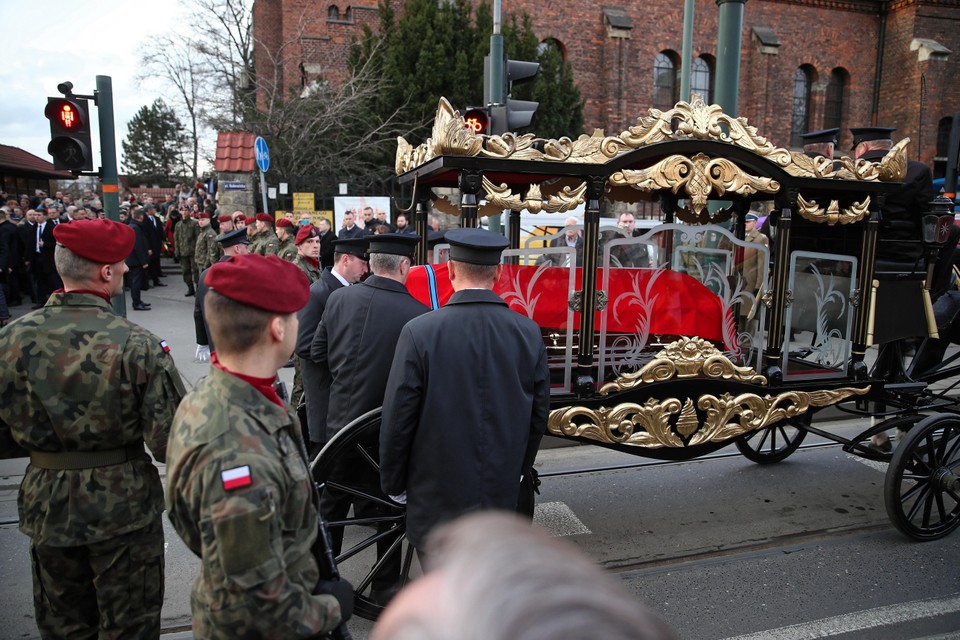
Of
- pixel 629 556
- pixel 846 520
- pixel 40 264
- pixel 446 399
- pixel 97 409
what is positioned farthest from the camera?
pixel 40 264

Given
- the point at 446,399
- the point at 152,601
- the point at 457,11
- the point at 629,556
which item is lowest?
the point at 629,556

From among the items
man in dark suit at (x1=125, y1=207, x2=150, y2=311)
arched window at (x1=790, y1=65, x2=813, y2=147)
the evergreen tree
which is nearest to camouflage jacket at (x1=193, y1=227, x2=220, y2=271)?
man in dark suit at (x1=125, y1=207, x2=150, y2=311)

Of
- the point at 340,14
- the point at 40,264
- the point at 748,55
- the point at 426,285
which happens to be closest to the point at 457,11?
the point at 340,14

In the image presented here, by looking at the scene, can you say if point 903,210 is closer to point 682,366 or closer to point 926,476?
point 926,476

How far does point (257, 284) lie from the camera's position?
1723mm

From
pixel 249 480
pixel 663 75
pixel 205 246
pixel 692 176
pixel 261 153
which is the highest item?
pixel 663 75

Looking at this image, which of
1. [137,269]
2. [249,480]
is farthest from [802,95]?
[249,480]

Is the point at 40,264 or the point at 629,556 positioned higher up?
the point at 40,264

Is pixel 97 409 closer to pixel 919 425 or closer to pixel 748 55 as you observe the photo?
pixel 919 425

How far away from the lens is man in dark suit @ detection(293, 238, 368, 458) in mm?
4328

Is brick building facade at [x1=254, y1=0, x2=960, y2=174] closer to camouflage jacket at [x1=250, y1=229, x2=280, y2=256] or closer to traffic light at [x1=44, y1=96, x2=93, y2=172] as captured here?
camouflage jacket at [x1=250, y1=229, x2=280, y2=256]

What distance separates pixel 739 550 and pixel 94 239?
403cm

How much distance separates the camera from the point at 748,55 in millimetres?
23719

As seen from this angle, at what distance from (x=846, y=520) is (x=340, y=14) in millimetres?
21889
